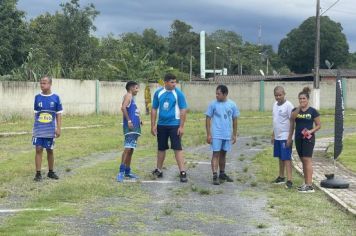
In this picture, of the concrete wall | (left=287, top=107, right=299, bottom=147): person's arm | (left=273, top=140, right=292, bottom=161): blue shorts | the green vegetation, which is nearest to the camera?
Result: the green vegetation

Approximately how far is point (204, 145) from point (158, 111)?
7019mm

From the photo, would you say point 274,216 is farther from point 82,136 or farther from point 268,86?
point 268,86

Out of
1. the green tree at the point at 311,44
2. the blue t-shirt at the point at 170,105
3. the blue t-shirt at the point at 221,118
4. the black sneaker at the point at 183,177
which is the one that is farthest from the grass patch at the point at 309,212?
the green tree at the point at 311,44

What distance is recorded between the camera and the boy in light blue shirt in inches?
413

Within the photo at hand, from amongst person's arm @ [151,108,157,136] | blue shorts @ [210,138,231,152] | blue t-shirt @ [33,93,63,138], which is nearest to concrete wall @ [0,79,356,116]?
blue t-shirt @ [33,93,63,138]

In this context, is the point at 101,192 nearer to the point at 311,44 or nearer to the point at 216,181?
the point at 216,181

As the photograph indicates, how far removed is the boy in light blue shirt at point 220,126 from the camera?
10.5m

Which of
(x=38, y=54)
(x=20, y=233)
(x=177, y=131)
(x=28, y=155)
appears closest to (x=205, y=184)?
(x=177, y=131)

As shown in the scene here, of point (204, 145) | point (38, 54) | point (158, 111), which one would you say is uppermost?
point (38, 54)

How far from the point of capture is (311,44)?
9875 cm

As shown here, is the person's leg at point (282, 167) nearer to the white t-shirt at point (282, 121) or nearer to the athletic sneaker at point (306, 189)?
the white t-shirt at point (282, 121)

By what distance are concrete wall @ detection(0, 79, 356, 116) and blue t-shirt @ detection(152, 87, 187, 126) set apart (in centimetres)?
1738

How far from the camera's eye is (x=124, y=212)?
25.0ft

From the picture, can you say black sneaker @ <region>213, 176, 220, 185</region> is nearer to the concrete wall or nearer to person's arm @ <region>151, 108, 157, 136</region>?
person's arm @ <region>151, 108, 157, 136</region>
